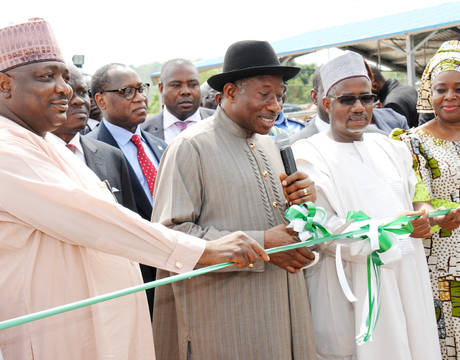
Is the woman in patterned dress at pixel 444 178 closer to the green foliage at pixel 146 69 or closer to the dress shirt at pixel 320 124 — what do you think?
the dress shirt at pixel 320 124

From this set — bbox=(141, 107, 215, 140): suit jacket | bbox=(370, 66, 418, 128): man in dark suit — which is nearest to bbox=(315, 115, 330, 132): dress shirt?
bbox=(141, 107, 215, 140): suit jacket

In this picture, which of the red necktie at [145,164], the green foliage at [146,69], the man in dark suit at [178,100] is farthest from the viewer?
the green foliage at [146,69]

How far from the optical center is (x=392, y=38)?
13422 millimetres

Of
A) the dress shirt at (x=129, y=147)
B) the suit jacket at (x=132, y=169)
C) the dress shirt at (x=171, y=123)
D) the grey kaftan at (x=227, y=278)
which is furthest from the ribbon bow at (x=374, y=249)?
the dress shirt at (x=171, y=123)

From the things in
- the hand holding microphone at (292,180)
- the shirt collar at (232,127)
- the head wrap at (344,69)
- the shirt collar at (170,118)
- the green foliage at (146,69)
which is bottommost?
the hand holding microphone at (292,180)

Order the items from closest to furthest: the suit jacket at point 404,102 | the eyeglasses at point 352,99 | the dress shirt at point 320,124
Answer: the eyeglasses at point 352,99 < the dress shirt at point 320,124 < the suit jacket at point 404,102

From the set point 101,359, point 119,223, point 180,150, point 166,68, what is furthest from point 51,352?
point 166,68

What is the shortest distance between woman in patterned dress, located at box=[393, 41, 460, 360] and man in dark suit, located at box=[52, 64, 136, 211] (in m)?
2.12

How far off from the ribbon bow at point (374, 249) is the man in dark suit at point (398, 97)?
4.14 meters

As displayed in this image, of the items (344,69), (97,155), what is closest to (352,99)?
(344,69)

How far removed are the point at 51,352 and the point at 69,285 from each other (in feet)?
0.94

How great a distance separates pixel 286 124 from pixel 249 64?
3150mm

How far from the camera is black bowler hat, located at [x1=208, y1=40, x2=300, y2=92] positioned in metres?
2.83

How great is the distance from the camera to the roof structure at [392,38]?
12.8 meters
